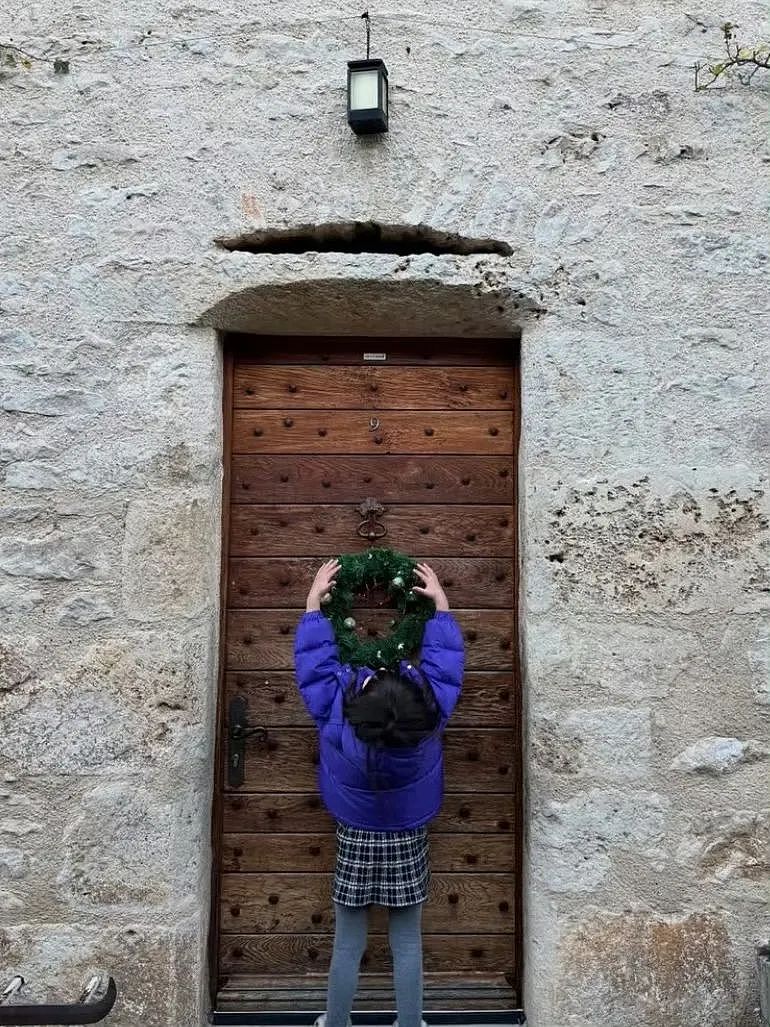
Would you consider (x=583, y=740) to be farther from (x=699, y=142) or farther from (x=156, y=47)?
(x=156, y=47)

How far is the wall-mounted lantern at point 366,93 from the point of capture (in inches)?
92.9

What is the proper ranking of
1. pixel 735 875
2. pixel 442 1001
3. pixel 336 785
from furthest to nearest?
1. pixel 442 1001
2. pixel 735 875
3. pixel 336 785

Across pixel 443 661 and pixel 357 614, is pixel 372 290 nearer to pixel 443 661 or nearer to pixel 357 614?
pixel 357 614

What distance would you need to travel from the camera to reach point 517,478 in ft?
8.51

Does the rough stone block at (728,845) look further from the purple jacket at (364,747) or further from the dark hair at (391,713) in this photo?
the dark hair at (391,713)

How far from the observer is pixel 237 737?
2529 mm

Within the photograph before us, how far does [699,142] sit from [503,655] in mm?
1728

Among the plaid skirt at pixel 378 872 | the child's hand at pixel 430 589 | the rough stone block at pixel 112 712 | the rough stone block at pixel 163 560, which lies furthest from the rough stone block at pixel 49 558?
the plaid skirt at pixel 378 872

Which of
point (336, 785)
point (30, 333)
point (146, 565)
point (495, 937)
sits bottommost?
point (495, 937)

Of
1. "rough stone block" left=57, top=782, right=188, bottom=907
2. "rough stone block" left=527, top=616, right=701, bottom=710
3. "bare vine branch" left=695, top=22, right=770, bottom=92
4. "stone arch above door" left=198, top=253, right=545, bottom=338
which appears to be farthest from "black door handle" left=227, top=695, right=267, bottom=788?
"bare vine branch" left=695, top=22, right=770, bottom=92

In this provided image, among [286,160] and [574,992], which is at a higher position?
[286,160]

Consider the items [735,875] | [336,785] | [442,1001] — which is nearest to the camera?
[336,785]

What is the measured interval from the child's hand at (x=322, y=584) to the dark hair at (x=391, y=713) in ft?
1.26

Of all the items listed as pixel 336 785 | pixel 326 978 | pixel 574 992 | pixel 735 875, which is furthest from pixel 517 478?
pixel 326 978
